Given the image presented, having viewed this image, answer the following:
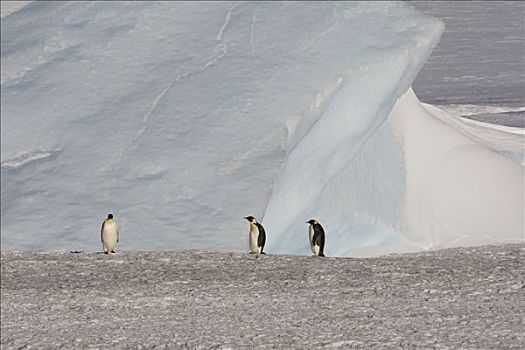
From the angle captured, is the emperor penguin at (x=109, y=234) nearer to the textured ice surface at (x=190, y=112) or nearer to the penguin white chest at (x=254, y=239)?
the textured ice surface at (x=190, y=112)

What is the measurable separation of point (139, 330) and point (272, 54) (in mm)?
5116

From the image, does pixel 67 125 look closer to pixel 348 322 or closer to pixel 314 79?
pixel 314 79

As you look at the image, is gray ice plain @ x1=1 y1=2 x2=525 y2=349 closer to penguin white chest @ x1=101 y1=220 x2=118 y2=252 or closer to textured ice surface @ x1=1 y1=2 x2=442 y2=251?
textured ice surface @ x1=1 y1=2 x2=442 y2=251

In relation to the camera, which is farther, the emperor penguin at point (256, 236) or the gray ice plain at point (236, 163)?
the emperor penguin at point (256, 236)

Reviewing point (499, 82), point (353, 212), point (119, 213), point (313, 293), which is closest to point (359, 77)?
point (353, 212)

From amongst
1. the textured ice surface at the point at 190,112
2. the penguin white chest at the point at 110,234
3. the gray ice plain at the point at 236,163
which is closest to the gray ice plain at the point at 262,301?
the gray ice plain at the point at 236,163

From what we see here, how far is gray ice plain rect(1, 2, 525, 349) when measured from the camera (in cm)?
910

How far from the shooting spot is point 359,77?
1177 centimetres

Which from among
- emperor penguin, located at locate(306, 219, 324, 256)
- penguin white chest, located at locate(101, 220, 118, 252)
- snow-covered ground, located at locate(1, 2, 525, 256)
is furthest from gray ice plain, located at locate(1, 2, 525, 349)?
emperor penguin, located at locate(306, 219, 324, 256)

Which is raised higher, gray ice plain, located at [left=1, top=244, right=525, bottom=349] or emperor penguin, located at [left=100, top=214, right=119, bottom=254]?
emperor penguin, located at [left=100, top=214, right=119, bottom=254]

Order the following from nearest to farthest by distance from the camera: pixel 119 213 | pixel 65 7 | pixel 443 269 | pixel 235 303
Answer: pixel 235 303 → pixel 443 269 → pixel 119 213 → pixel 65 7

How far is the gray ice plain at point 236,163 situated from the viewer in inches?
358

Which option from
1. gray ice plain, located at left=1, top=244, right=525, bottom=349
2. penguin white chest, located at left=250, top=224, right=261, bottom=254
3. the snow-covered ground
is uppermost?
the snow-covered ground

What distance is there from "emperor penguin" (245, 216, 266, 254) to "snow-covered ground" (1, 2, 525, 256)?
0.59 metres
